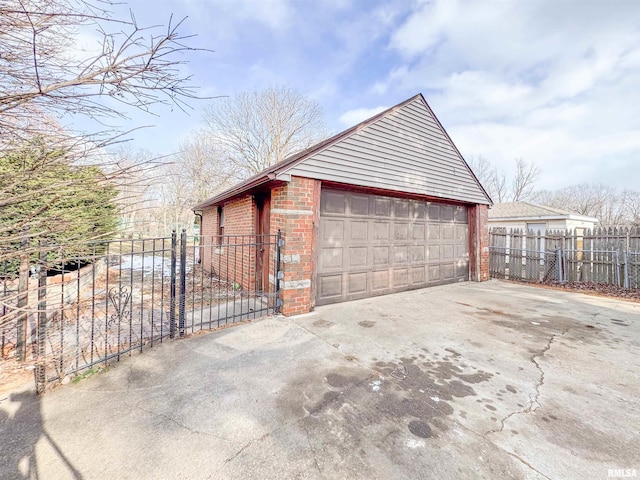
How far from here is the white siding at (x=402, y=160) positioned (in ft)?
16.8

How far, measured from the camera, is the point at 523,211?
49.0ft

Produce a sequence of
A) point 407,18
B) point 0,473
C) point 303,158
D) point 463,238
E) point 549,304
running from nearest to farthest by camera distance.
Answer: point 0,473 → point 303,158 → point 549,304 → point 407,18 → point 463,238

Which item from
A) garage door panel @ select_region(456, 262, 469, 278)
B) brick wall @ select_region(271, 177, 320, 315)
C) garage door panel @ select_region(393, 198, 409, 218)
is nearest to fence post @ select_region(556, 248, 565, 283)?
garage door panel @ select_region(456, 262, 469, 278)

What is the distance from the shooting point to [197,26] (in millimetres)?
1696

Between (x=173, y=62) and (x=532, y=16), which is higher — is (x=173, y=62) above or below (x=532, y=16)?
below

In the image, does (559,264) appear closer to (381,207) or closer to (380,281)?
(380,281)

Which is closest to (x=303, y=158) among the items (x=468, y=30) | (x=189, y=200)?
(x=468, y=30)

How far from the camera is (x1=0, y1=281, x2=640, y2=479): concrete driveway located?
170 cm

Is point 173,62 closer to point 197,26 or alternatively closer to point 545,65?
point 197,26

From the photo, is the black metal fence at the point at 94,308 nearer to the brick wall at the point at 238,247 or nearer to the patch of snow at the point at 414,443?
the brick wall at the point at 238,247

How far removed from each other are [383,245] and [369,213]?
2.94 feet

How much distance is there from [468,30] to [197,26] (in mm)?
7626

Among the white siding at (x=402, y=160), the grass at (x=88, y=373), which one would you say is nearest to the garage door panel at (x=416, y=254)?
the white siding at (x=402, y=160)

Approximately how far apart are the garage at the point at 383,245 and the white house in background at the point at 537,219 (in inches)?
319
